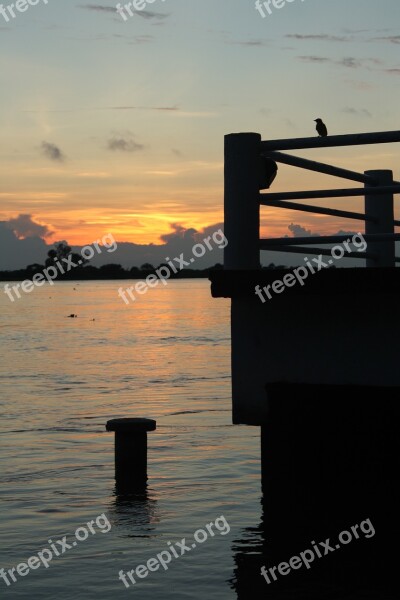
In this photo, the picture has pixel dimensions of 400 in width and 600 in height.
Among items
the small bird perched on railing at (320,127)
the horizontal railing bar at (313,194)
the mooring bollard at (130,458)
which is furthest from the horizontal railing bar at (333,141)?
the mooring bollard at (130,458)

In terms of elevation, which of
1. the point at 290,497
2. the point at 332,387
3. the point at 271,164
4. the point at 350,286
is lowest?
the point at 290,497

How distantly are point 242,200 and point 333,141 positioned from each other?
0.98 m

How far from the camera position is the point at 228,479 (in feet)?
49.0

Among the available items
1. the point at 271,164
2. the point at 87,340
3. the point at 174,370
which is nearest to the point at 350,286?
the point at 271,164

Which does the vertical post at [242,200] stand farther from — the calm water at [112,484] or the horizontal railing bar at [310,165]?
the calm water at [112,484]

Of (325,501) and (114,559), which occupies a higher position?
(325,501)

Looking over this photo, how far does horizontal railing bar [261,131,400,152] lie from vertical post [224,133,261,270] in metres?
0.16

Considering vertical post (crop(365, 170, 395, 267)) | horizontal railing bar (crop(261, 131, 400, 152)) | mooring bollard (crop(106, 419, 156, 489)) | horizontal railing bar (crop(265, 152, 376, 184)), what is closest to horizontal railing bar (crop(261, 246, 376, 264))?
vertical post (crop(365, 170, 395, 267))

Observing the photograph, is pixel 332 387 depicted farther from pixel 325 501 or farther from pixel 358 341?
pixel 325 501

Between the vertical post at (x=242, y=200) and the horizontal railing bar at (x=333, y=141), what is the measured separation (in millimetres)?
157

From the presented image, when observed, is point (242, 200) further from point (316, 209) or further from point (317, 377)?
point (317, 377)

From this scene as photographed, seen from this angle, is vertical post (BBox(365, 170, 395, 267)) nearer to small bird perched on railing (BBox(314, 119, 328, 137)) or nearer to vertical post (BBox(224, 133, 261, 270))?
small bird perched on railing (BBox(314, 119, 328, 137))

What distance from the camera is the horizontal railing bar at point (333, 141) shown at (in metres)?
8.72

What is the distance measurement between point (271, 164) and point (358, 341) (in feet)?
6.10
